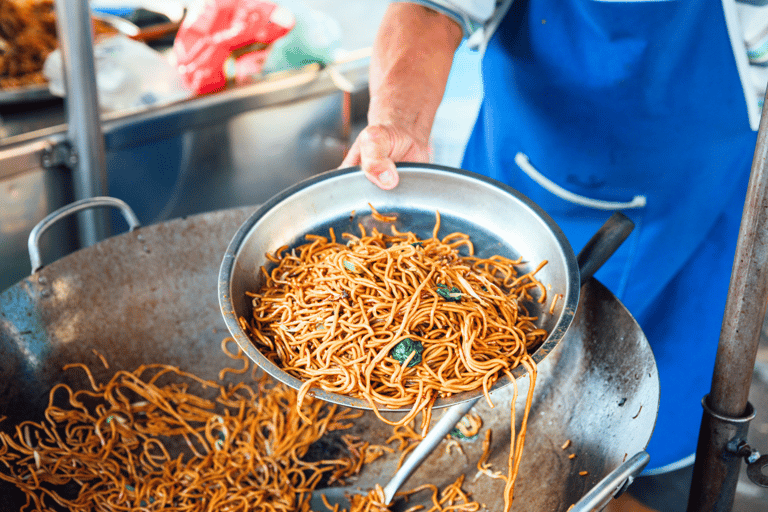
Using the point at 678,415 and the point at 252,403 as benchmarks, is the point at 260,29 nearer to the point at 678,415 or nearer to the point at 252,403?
the point at 252,403

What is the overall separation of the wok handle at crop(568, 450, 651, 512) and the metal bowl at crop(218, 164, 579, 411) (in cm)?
34

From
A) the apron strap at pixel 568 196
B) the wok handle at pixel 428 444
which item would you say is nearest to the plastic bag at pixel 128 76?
the apron strap at pixel 568 196

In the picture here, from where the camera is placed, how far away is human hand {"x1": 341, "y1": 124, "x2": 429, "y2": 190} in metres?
1.28

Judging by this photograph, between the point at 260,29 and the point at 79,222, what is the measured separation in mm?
1131

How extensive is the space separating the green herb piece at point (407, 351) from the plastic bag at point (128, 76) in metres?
1.80

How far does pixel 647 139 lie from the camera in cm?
151

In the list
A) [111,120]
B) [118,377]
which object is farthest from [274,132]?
[118,377]

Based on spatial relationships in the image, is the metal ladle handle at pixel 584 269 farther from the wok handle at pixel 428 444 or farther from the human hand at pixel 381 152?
the human hand at pixel 381 152

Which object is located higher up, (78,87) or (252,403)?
(78,87)

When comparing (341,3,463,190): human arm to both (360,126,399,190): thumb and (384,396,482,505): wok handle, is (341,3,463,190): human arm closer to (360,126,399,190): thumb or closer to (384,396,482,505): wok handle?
(360,126,399,190): thumb

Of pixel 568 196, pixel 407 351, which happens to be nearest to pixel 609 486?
pixel 407 351

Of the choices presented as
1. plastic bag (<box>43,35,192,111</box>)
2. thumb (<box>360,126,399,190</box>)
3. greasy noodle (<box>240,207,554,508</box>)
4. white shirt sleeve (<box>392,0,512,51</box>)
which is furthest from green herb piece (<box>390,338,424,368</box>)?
plastic bag (<box>43,35,192,111</box>)

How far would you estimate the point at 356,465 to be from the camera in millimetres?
1421

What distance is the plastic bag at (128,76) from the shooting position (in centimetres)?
239
